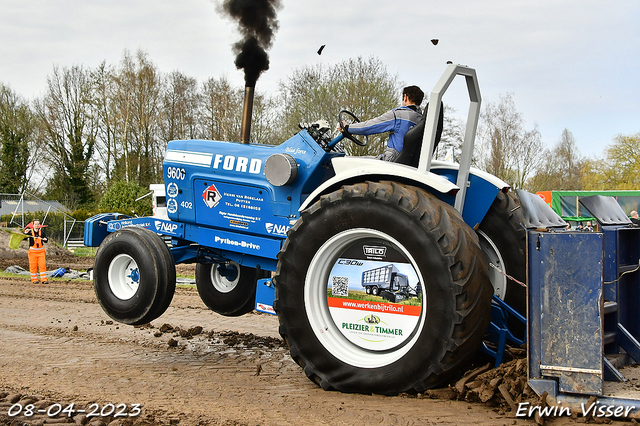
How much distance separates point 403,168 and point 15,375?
11.8 ft

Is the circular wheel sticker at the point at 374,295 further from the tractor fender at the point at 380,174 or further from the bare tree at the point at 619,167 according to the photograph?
the bare tree at the point at 619,167

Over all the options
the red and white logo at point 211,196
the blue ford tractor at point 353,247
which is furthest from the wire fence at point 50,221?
the blue ford tractor at point 353,247

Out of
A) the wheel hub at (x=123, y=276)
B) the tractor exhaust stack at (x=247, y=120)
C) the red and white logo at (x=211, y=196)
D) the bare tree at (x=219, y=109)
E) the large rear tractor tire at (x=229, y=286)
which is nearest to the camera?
the wheel hub at (x=123, y=276)

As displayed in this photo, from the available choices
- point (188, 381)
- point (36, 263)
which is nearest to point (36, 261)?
point (36, 263)

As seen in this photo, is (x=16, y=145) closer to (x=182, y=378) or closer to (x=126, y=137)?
(x=126, y=137)

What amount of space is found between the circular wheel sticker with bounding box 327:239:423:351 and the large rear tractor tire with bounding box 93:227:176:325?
1787 mm

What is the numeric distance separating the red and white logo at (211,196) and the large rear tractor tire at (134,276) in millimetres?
644

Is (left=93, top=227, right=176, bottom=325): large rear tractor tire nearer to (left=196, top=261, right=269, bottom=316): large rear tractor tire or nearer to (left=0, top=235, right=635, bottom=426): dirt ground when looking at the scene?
(left=0, top=235, right=635, bottom=426): dirt ground

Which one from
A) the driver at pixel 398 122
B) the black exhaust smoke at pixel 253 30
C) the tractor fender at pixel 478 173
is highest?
the black exhaust smoke at pixel 253 30

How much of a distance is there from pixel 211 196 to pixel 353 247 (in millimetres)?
2104

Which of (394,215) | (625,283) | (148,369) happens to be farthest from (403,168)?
(148,369)

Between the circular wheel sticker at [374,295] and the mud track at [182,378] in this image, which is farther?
the circular wheel sticker at [374,295]

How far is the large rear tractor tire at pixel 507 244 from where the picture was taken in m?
4.54

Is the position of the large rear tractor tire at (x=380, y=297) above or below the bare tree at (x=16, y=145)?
below
